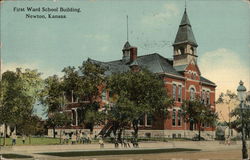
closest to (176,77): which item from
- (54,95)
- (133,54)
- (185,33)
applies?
(185,33)

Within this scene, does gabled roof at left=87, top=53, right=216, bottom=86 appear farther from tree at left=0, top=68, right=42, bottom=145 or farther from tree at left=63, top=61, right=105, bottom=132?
tree at left=0, top=68, right=42, bottom=145

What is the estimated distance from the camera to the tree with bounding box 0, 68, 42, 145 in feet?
120

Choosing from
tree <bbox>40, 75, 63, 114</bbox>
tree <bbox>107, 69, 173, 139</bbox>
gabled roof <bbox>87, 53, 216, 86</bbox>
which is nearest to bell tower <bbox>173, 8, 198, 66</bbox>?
gabled roof <bbox>87, 53, 216, 86</bbox>

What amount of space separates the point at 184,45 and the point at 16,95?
29338 millimetres

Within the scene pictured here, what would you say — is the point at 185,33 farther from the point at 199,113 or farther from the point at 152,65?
the point at 199,113

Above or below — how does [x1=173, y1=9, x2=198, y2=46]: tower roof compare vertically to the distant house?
above

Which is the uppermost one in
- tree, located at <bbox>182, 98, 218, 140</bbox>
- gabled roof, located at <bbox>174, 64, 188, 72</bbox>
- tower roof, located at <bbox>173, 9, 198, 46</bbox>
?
tower roof, located at <bbox>173, 9, 198, 46</bbox>

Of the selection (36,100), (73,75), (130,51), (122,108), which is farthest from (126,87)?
(36,100)

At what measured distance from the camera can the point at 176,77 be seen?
59.5 meters

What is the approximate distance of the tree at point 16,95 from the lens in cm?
3647

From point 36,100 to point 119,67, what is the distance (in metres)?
15.0

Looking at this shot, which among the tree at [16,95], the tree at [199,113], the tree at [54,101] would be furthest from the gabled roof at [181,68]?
the tree at [16,95]

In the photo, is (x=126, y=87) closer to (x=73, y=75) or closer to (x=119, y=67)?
(x=73, y=75)

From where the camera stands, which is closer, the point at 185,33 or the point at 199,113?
the point at 199,113
